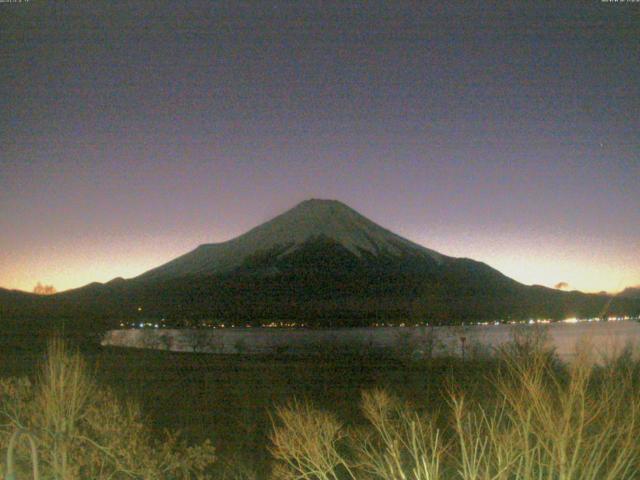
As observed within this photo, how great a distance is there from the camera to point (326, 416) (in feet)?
36.3

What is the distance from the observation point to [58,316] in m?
92.1

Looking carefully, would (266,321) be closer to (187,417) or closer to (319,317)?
(319,317)

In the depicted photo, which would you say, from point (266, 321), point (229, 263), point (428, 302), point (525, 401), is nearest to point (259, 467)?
point (525, 401)

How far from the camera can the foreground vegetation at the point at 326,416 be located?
7680 mm

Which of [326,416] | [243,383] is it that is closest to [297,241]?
[243,383]

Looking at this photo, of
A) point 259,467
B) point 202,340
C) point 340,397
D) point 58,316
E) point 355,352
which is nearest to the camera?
point 259,467

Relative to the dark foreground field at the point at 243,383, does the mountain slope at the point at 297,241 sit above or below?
above

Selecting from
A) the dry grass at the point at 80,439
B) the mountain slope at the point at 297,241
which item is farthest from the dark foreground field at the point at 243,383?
the mountain slope at the point at 297,241

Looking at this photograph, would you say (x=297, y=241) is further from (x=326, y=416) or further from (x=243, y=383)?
(x=326, y=416)

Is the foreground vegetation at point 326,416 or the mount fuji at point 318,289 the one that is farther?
the mount fuji at point 318,289

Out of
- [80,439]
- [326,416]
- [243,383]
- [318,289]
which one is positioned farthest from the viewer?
[318,289]

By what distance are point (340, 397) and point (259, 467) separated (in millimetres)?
16995

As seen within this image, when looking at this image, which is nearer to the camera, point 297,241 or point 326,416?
point 326,416

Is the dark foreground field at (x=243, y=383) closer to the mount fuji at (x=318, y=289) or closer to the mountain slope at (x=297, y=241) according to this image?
the mount fuji at (x=318, y=289)
